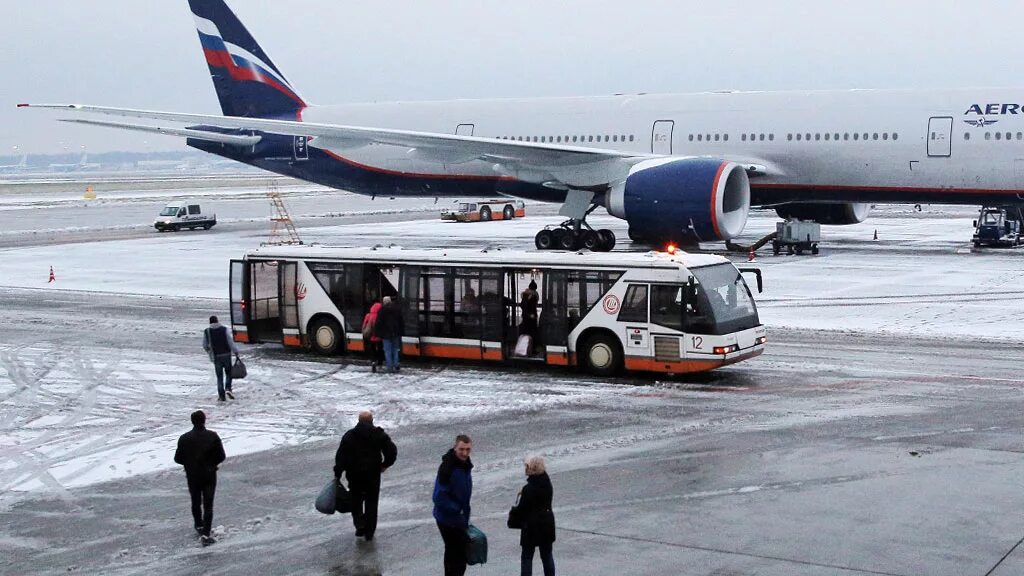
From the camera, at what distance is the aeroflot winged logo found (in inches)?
1417

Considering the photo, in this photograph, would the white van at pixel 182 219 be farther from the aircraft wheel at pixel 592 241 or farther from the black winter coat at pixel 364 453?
the black winter coat at pixel 364 453

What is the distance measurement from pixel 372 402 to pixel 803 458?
23.7 feet

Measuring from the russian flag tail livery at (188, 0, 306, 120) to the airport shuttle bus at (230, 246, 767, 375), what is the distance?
26218 mm

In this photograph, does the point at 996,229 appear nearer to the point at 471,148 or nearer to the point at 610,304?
the point at 471,148

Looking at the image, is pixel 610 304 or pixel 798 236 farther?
pixel 798 236

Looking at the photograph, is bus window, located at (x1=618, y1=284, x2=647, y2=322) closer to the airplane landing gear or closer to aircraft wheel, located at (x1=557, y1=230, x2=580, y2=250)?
the airplane landing gear

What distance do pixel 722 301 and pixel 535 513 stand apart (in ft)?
35.5

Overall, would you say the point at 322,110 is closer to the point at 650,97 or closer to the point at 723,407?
the point at 650,97

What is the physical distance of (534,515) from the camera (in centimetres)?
1018

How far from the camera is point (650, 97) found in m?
43.3

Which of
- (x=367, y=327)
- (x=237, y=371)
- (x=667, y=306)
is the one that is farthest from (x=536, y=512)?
(x=367, y=327)

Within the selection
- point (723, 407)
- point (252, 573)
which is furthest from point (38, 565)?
point (723, 407)

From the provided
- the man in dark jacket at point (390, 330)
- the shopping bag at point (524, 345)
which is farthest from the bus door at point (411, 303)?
the shopping bag at point (524, 345)

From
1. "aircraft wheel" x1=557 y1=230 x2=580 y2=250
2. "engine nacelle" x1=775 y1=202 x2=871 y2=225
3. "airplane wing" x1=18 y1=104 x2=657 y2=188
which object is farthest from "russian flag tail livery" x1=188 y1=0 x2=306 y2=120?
"engine nacelle" x1=775 y1=202 x2=871 y2=225
